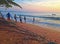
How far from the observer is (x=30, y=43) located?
13.2 meters

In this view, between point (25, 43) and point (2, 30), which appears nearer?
point (25, 43)

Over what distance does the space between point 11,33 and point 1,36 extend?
1365 mm

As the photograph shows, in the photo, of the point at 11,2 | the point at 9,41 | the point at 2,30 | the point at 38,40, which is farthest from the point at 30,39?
the point at 11,2

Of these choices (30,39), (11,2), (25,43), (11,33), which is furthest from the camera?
(11,2)

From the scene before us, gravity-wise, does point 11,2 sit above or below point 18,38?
above

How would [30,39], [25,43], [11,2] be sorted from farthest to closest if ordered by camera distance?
[11,2] < [30,39] < [25,43]

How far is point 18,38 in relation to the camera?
14.1 metres

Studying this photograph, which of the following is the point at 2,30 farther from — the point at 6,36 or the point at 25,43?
the point at 25,43

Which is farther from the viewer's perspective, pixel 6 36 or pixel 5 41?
pixel 6 36

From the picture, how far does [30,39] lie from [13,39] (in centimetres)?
124

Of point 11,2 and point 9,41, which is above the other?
point 11,2

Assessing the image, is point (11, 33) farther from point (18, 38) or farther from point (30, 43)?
point (30, 43)

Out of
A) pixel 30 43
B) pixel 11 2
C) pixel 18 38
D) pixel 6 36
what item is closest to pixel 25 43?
pixel 30 43

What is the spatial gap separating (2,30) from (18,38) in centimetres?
306
